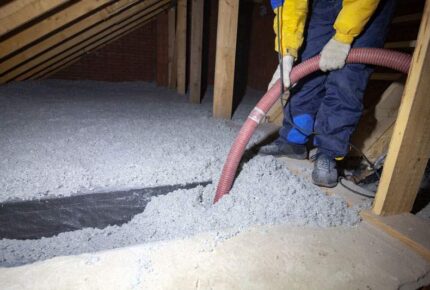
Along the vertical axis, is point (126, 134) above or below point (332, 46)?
below

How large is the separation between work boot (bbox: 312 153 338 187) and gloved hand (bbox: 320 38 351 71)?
1.40 feet

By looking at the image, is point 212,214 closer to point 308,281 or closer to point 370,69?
point 308,281

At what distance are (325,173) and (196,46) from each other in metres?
2.25

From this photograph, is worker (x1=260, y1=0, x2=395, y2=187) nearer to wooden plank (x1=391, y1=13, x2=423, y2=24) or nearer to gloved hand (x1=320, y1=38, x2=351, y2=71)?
gloved hand (x1=320, y1=38, x2=351, y2=71)

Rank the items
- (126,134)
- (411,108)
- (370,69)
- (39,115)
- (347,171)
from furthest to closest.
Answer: (39,115), (126,134), (347,171), (370,69), (411,108)

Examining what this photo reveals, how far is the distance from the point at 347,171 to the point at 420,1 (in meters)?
1.31

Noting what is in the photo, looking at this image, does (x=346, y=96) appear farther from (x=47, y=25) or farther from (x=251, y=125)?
(x=47, y=25)

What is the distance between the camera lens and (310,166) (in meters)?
1.42

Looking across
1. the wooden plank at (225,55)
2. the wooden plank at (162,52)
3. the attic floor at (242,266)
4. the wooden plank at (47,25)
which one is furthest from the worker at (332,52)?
the wooden plank at (162,52)

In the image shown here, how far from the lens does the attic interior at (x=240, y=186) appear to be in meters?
0.73

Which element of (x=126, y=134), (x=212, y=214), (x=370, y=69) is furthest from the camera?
(x=126, y=134)

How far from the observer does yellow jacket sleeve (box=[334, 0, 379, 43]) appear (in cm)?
98

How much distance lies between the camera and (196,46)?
9.71 ft

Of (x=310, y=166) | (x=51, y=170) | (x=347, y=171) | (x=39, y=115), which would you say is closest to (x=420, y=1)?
(x=347, y=171)
